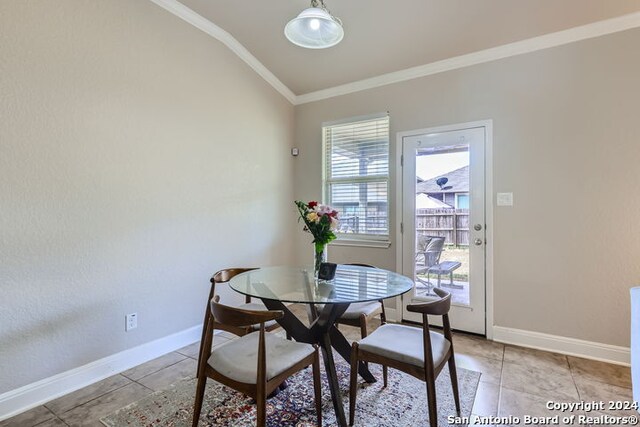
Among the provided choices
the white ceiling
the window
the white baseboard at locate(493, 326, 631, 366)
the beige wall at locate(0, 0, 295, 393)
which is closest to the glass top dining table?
the beige wall at locate(0, 0, 295, 393)

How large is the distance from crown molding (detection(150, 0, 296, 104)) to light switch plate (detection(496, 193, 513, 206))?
8.76ft

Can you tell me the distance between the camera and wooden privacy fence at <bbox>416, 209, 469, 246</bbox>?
311cm

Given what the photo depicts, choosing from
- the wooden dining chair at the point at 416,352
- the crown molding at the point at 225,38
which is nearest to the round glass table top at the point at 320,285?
the wooden dining chair at the point at 416,352

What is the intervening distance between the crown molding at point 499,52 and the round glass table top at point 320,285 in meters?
2.12

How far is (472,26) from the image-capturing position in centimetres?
271

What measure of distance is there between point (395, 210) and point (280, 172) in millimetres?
1469

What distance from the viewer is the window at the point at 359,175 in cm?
361

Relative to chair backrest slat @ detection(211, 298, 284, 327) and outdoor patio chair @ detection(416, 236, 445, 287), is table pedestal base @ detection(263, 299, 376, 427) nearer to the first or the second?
chair backrest slat @ detection(211, 298, 284, 327)

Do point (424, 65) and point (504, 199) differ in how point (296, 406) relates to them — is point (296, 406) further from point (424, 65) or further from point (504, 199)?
point (424, 65)

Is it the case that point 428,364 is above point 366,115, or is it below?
below

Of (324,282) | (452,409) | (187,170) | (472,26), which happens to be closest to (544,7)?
(472,26)

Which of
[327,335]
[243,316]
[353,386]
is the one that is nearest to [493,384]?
[353,386]

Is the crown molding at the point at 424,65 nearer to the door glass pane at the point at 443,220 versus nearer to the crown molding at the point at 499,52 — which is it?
the crown molding at the point at 499,52

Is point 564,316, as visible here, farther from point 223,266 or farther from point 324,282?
point 223,266
